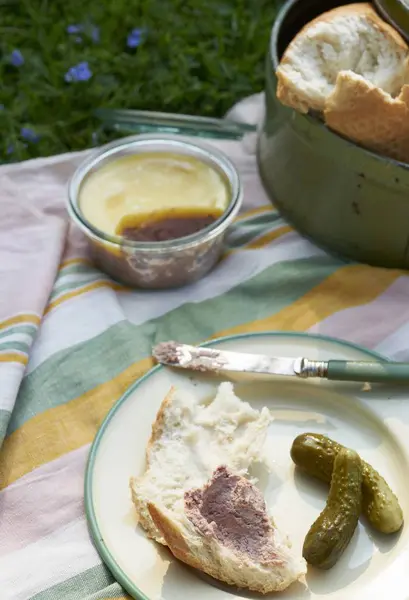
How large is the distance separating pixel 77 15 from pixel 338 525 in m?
1.39

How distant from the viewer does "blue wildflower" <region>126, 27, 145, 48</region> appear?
2.13 metres

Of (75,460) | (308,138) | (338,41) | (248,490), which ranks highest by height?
(338,41)

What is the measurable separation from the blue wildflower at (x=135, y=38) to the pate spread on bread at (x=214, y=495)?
97cm

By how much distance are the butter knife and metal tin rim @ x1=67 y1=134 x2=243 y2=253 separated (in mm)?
205

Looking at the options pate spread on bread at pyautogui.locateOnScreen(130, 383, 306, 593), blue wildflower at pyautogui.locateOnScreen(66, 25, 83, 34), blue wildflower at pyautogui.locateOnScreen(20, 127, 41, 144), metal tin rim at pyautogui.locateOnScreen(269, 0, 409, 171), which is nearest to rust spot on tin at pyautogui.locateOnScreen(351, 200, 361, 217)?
metal tin rim at pyautogui.locateOnScreen(269, 0, 409, 171)

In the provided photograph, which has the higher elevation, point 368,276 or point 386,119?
point 386,119

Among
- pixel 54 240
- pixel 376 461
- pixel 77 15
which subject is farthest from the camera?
pixel 77 15

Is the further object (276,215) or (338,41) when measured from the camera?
(276,215)

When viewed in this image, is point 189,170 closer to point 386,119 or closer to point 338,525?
point 386,119

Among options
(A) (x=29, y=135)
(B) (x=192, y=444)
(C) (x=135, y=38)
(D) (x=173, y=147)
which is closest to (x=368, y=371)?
(B) (x=192, y=444)

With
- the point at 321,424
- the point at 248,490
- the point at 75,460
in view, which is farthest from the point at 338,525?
the point at 75,460

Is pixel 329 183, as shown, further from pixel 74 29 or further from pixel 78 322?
pixel 74 29

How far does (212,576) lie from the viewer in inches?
49.5

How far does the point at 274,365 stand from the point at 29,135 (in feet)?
2.67
